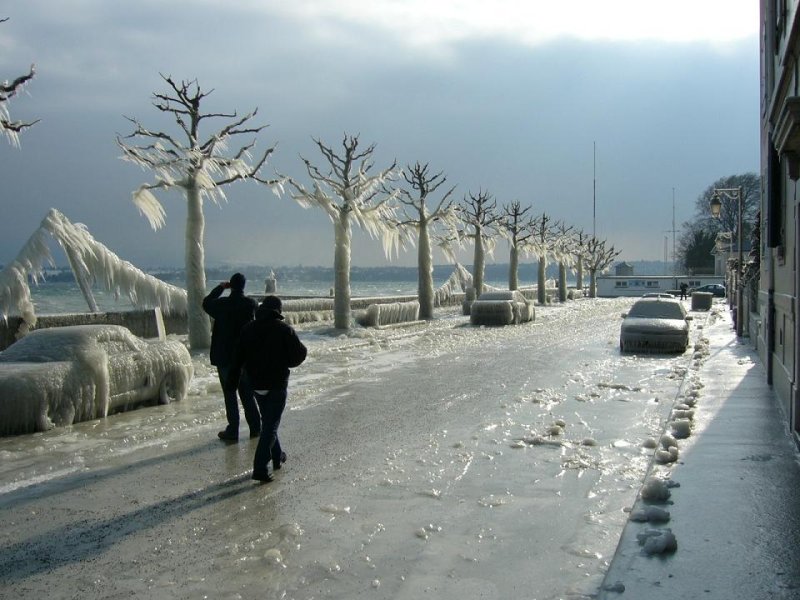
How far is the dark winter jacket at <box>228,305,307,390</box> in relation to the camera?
23.1 feet

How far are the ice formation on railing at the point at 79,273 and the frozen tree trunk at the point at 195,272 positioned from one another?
1705 millimetres

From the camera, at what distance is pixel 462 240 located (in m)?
46.0

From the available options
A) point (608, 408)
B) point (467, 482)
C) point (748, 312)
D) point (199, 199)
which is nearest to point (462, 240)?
point (748, 312)

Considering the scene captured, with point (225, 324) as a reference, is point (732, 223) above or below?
above

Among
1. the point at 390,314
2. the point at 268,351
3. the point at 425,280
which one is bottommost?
the point at 390,314

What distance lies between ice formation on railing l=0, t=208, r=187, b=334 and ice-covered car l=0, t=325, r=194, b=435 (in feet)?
21.8

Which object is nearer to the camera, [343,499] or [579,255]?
[343,499]

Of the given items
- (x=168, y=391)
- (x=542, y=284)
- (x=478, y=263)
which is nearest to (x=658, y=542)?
(x=168, y=391)

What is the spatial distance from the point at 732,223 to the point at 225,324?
8811 centimetres

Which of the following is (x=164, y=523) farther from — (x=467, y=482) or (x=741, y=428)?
(x=741, y=428)

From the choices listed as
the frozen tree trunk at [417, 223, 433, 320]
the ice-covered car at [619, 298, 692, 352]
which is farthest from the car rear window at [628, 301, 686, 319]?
the frozen tree trunk at [417, 223, 433, 320]

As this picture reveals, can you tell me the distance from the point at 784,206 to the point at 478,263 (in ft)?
110

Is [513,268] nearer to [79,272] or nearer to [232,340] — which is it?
[79,272]

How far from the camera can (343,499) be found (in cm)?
650
